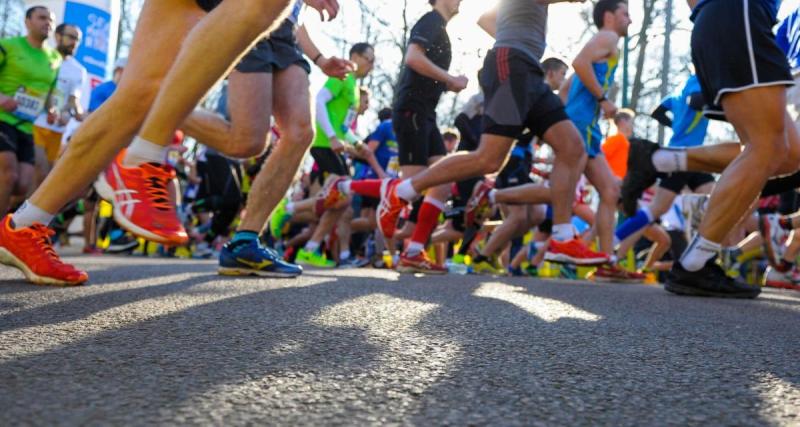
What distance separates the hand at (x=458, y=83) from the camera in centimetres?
529

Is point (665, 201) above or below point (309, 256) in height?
above

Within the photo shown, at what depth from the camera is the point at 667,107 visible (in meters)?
6.43

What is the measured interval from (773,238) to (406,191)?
3.48 m

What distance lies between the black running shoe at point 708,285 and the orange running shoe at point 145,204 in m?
2.45

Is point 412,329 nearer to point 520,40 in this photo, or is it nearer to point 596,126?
point 520,40

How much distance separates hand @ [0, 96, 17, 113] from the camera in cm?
550

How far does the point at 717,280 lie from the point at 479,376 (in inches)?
109

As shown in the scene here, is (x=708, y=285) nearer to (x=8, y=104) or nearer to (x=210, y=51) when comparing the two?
(x=210, y=51)

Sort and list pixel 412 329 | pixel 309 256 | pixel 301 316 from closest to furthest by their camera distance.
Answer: pixel 412 329
pixel 301 316
pixel 309 256

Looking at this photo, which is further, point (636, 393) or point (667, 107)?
point (667, 107)

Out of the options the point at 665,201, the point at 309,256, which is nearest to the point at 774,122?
the point at 665,201

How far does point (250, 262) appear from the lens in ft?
11.7

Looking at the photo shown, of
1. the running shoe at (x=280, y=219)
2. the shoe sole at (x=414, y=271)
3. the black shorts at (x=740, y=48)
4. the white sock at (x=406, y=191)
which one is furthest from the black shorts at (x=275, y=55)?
the running shoe at (x=280, y=219)

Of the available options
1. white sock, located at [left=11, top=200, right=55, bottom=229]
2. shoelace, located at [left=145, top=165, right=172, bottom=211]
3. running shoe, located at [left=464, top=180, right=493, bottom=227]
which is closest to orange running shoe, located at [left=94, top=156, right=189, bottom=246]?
shoelace, located at [left=145, top=165, right=172, bottom=211]
